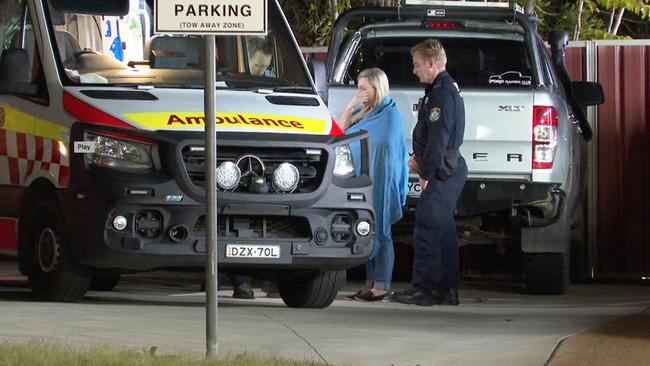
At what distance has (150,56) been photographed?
480 inches

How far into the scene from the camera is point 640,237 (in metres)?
16.8

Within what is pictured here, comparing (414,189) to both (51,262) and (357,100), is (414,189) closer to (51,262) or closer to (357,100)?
(357,100)

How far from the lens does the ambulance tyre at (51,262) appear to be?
11391mm

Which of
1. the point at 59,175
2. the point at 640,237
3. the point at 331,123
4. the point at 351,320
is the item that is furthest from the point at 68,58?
the point at 640,237

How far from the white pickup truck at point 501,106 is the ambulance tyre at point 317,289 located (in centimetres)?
140

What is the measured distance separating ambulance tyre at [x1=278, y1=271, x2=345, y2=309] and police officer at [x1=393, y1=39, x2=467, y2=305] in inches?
32.9

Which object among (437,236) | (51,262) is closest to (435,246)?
(437,236)

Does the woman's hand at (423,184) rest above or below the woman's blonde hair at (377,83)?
below

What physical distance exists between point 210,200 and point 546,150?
497cm

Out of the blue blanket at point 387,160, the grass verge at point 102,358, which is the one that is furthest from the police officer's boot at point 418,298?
the grass verge at point 102,358

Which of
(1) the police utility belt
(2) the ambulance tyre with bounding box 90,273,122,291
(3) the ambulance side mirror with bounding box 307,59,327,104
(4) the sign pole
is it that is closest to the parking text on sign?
(4) the sign pole

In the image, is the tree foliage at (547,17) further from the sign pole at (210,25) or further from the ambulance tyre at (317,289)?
the sign pole at (210,25)

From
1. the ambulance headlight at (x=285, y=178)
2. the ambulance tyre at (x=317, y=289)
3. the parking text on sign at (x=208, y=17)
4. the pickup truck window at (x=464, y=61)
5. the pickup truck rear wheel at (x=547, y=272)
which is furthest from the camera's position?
the pickup truck window at (x=464, y=61)

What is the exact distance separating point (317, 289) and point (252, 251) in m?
1.04
